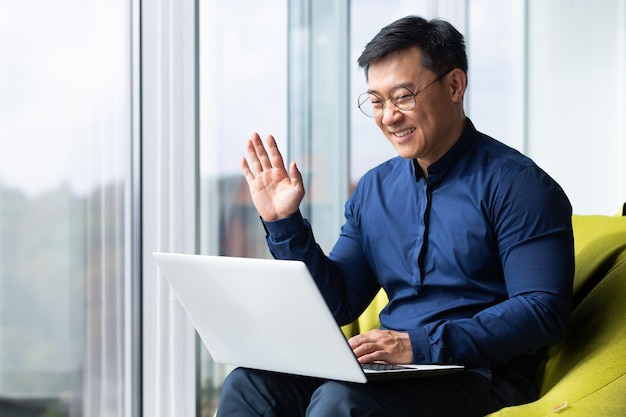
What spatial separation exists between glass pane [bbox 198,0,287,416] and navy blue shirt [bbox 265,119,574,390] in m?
0.68

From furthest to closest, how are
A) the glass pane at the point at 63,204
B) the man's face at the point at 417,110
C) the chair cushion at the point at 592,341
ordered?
the glass pane at the point at 63,204
the man's face at the point at 417,110
the chair cushion at the point at 592,341

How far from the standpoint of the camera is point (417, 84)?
173 centimetres

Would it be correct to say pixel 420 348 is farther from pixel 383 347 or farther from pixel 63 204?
pixel 63 204

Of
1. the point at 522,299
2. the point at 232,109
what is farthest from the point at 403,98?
the point at 232,109

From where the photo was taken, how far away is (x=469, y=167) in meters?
1.74

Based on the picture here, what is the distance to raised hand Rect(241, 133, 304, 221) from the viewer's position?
1.75 m

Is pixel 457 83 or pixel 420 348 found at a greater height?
pixel 457 83

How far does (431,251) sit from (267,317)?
46 centimetres

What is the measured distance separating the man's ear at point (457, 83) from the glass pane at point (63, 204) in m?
0.95

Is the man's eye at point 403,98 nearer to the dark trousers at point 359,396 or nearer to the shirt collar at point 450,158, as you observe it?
the shirt collar at point 450,158

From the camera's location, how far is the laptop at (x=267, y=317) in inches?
51.6

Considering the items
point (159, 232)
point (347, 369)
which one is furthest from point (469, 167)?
point (159, 232)

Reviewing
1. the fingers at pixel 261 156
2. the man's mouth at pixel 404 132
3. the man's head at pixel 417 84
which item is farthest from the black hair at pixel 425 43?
the fingers at pixel 261 156

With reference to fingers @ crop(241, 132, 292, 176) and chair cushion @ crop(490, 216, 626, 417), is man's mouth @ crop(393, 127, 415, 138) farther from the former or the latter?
chair cushion @ crop(490, 216, 626, 417)
